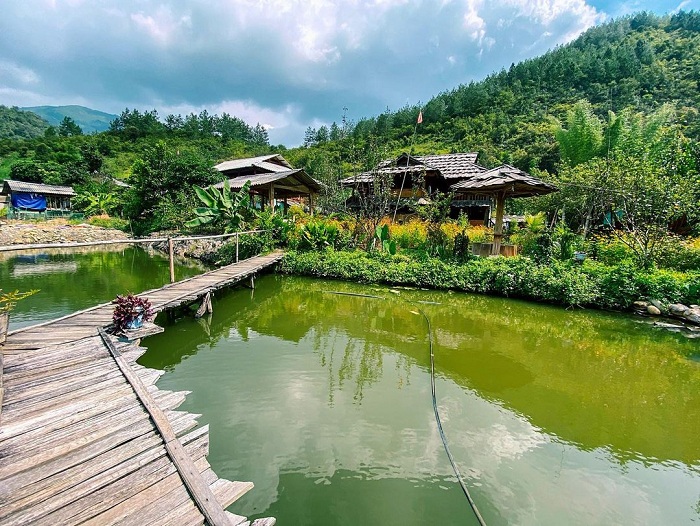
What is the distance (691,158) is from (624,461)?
50.8 feet

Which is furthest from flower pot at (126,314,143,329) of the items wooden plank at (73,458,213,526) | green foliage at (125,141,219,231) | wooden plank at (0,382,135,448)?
green foliage at (125,141,219,231)

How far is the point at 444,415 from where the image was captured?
12.8 feet

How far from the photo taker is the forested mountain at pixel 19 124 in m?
62.2

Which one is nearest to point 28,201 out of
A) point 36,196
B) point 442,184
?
point 36,196

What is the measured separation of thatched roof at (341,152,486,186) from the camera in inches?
544

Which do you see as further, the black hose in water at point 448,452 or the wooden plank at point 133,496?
the black hose in water at point 448,452

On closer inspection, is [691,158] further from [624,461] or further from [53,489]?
[53,489]

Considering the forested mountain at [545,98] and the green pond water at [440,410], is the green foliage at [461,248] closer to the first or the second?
the green pond water at [440,410]

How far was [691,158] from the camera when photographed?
13.0m

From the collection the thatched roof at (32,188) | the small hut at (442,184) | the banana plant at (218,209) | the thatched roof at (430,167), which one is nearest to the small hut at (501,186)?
the thatched roof at (430,167)

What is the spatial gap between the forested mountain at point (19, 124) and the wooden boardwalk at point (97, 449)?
3234 inches

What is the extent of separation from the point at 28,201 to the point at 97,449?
3799 centimetres

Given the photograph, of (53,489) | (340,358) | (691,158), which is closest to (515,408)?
(340,358)

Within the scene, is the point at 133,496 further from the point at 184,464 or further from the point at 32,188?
the point at 32,188
